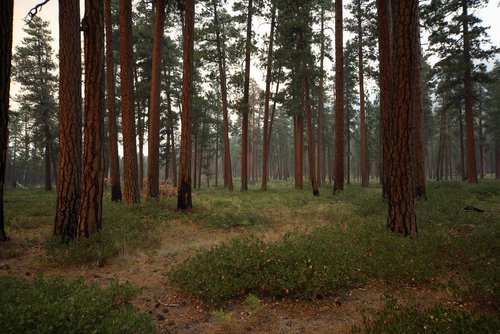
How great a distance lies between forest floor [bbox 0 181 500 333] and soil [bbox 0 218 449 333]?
0.05 feet

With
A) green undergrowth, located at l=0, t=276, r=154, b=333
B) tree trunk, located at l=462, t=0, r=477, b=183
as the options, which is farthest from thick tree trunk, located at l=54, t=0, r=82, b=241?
tree trunk, located at l=462, t=0, r=477, b=183

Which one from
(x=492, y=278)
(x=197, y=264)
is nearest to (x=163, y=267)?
(x=197, y=264)

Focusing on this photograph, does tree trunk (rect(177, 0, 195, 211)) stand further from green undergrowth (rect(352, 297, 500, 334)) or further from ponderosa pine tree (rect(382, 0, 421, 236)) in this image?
green undergrowth (rect(352, 297, 500, 334))

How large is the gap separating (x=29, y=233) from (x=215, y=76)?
16.8 meters

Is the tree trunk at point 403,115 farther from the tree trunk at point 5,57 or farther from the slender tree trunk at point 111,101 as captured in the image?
the slender tree trunk at point 111,101

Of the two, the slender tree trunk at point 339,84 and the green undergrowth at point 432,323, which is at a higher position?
the slender tree trunk at point 339,84

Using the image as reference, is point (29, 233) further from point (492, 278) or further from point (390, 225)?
point (492, 278)

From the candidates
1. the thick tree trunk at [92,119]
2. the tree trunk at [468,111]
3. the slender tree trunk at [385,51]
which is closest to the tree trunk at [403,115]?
the slender tree trunk at [385,51]

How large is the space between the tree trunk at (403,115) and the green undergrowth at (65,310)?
6.14 m

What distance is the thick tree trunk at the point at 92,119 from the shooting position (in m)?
6.93

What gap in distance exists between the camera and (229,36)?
72.4 ft

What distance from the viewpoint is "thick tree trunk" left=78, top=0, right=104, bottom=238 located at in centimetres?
693

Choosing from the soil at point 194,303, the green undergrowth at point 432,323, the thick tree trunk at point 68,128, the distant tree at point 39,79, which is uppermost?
the distant tree at point 39,79

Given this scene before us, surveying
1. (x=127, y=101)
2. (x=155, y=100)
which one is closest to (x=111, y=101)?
(x=155, y=100)
